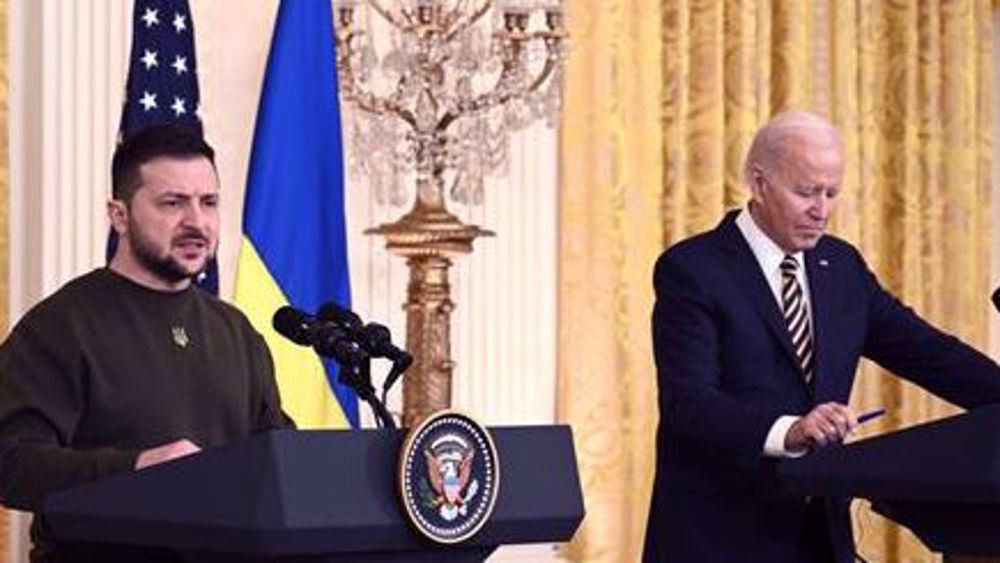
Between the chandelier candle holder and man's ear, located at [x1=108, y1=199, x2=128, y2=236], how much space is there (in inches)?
88.8

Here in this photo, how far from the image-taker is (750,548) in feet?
14.3

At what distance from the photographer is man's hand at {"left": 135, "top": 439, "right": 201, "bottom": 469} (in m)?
3.18

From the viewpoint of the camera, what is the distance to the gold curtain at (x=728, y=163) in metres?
7.33

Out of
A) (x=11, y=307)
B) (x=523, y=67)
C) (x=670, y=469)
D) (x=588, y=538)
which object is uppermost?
(x=523, y=67)

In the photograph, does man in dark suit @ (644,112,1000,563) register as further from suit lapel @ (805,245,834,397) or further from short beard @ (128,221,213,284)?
short beard @ (128,221,213,284)

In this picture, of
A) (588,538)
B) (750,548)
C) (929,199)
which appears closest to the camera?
(750,548)

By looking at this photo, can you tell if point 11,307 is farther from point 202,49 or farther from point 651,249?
point 651,249

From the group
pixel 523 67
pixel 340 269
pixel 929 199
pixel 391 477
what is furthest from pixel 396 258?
pixel 391 477

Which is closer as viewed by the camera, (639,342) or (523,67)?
(523,67)

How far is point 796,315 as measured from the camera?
4527 mm

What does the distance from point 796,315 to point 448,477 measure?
1.66m

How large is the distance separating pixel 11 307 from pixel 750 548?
2706 millimetres

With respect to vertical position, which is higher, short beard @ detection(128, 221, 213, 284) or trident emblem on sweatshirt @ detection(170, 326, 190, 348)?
short beard @ detection(128, 221, 213, 284)

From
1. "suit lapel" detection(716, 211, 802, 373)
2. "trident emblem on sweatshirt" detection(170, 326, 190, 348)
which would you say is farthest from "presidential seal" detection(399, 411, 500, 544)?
"suit lapel" detection(716, 211, 802, 373)
